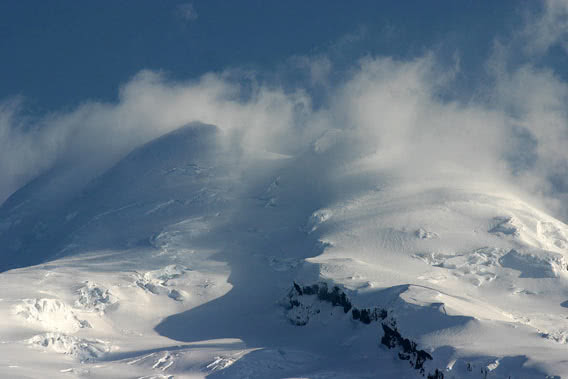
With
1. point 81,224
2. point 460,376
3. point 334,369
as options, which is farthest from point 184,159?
point 460,376

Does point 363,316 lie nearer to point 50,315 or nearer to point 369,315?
point 369,315

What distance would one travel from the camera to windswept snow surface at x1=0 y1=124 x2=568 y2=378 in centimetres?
6309

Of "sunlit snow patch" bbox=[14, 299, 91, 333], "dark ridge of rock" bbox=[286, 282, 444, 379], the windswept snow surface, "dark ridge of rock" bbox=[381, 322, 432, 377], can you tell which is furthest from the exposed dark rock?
"sunlit snow patch" bbox=[14, 299, 91, 333]

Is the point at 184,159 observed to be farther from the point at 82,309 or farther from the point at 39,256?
the point at 82,309

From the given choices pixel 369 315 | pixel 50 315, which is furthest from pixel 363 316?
pixel 50 315

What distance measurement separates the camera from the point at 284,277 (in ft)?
292

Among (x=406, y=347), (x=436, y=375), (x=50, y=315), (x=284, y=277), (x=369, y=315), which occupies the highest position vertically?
(x=284, y=277)

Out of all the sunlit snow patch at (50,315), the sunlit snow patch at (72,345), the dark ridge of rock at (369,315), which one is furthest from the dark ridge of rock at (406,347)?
the sunlit snow patch at (50,315)

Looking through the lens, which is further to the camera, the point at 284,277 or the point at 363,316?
the point at 284,277

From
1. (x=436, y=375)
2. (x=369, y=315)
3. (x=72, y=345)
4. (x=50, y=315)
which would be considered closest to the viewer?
(x=436, y=375)

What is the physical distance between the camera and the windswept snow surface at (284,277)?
207 ft

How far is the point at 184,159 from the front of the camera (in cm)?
13888

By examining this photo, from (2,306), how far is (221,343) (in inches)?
939

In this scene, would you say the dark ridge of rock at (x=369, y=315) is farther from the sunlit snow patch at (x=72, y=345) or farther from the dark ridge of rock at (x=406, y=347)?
the sunlit snow patch at (x=72, y=345)
